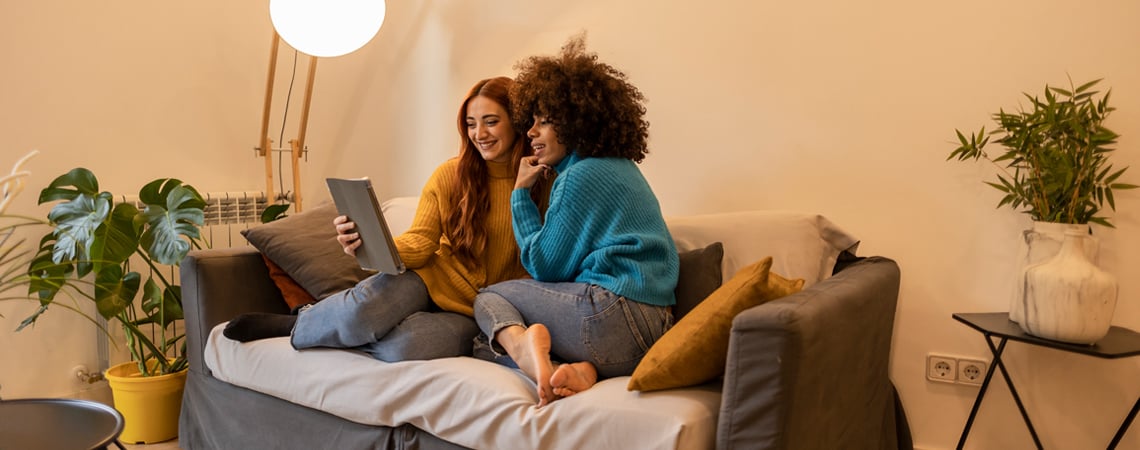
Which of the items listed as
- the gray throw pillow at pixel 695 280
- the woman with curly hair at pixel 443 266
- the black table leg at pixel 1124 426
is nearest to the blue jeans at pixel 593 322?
the gray throw pillow at pixel 695 280

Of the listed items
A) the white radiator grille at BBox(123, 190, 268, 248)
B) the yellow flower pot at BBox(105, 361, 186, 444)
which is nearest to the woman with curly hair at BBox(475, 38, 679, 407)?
the yellow flower pot at BBox(105, 361, 186, 444)

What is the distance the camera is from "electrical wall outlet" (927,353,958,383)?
2186 mm

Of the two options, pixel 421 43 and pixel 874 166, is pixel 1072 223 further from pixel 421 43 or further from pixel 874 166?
pixel 421 43

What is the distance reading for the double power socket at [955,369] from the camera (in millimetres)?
2154

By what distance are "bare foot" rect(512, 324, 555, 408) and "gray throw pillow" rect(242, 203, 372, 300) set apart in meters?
0.84

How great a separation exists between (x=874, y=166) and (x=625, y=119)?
77 centimetres

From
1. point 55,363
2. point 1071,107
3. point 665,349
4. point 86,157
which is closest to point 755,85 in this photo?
point 1071,107

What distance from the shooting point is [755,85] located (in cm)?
241

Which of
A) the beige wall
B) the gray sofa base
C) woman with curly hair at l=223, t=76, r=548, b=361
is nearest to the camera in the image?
the gray sofa base

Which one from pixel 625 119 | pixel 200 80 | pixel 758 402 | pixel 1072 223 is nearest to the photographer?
pixel 758 402

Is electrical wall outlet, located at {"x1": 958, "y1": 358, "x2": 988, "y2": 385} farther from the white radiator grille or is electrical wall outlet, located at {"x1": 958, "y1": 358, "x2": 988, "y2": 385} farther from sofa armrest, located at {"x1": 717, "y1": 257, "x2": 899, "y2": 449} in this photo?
the white radiator grille

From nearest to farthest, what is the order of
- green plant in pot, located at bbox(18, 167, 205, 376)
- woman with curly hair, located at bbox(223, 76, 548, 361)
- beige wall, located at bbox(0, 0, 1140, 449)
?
woman with curly hair, located at bbox(223, 76, 548, 361)
beige wall, located at bbox(0, 0, 1140, 449)
green plant in pot, located at bbox(18, 167, 205, 376)

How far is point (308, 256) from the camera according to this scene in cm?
237

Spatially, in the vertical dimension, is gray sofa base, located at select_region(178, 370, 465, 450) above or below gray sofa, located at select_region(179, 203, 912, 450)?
below
